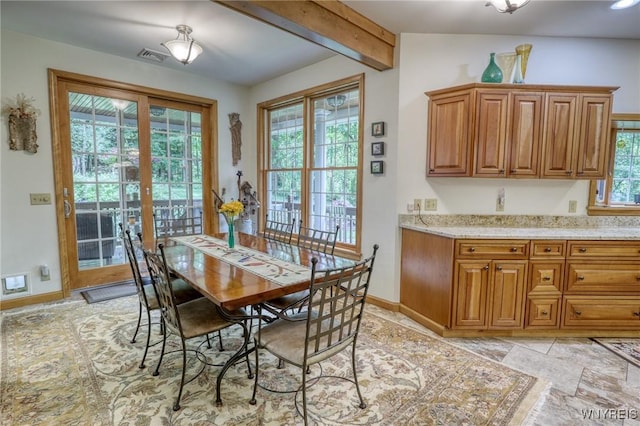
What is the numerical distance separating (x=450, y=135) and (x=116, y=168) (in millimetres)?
3824

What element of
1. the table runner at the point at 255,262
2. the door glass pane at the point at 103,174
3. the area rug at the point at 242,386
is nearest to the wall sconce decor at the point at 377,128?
the table runner at the point at 255,262

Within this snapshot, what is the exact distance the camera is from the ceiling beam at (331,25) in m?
2.08

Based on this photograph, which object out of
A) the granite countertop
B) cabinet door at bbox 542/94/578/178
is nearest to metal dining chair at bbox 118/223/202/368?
the granite countertop

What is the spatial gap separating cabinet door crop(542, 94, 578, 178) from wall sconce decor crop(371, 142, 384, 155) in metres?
1.43

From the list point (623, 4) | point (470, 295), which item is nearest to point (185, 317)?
point (470, 295)

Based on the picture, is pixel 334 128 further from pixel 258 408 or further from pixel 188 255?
pixel 258 408

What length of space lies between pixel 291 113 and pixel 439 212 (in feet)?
8.16

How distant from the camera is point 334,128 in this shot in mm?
3951

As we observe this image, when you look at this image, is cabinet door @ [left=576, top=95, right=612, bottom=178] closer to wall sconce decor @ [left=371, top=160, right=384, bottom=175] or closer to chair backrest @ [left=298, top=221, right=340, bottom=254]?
wall sconce decor @ [left=371, top=160, right=384, bottom=175]

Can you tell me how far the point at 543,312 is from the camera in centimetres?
272

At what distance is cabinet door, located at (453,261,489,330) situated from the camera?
2674 millimetres

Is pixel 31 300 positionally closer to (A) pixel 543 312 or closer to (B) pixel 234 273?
(B) pixel 234 273

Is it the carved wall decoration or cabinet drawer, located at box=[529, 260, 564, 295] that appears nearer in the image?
cabinet drawer, located at box=[529, 260, 564, 295]

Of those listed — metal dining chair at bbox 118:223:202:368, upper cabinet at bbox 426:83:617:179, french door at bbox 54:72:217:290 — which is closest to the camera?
metal dining chair at bbox 118:223:202:368
